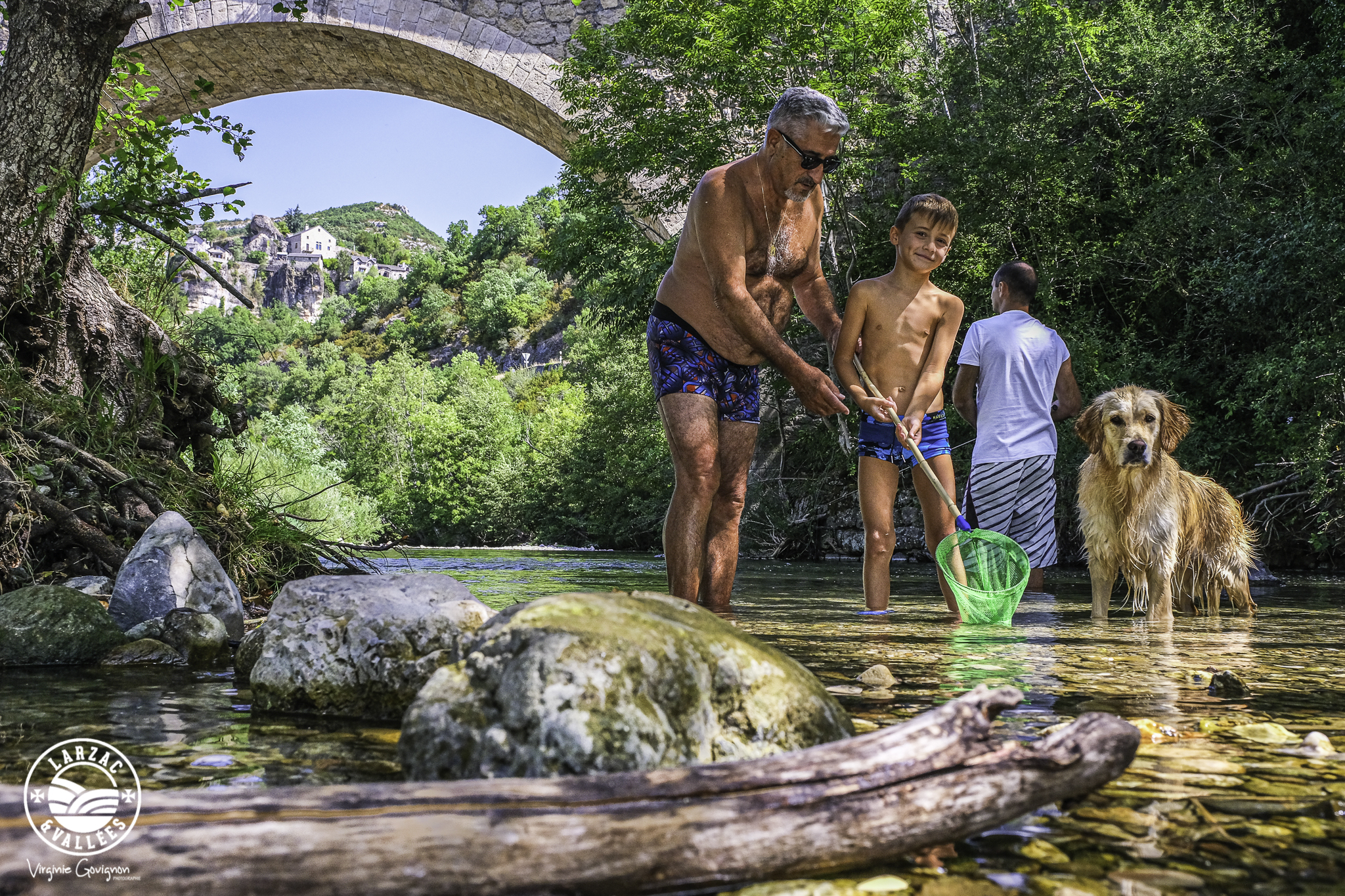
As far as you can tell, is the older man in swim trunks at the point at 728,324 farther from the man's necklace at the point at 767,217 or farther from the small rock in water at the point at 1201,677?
the small rock in water at the point at 1201,677

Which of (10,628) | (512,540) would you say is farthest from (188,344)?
(512,540)

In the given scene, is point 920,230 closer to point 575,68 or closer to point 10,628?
point 10,628

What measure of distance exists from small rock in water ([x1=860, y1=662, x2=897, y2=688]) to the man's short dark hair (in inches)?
183

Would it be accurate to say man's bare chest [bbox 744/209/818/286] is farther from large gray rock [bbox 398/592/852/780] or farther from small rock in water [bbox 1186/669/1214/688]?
large gray rock [bbox 398/592/852/780]

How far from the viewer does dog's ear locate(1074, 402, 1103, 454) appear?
5.08m

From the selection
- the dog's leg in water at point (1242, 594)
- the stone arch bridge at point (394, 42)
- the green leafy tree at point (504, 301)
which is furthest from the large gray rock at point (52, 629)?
the green leafy tree at point (504, 301)

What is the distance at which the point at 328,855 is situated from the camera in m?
1.11

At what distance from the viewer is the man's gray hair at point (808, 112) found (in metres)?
4.27

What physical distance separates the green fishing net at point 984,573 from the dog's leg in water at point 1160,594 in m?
0.65

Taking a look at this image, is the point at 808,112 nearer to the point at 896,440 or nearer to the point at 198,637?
the point at 896,440

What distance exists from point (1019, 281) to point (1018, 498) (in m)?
1.56

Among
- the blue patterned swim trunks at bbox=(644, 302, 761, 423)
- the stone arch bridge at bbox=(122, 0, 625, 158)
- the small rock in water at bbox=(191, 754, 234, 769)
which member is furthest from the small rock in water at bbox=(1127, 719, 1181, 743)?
the stone arch bridge at bbox=(122, 0, 625, 158)

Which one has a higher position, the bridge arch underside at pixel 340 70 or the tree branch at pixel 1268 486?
the bridge arch underside at pixel 340 70

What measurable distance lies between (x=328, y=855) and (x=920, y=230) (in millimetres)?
4555
